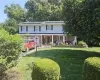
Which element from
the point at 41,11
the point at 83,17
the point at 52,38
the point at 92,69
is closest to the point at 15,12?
the point at 41,11

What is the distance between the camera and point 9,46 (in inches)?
501

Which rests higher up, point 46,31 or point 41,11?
point 41,11

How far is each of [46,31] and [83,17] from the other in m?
25.9

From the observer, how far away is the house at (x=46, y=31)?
4712 centimetres

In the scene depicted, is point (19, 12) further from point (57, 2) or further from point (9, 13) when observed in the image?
point (57, 2)

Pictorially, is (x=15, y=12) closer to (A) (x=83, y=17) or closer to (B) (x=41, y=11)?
(B) (x=41, y=11)

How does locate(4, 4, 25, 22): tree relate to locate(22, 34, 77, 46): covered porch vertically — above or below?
above

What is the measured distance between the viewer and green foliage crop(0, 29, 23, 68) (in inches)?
496

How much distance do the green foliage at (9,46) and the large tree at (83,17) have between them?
33.2ft

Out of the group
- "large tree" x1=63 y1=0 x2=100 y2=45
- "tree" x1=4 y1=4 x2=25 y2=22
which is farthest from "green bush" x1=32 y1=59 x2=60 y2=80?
"tree" x1=4 y1=4 x2=25 y2=22

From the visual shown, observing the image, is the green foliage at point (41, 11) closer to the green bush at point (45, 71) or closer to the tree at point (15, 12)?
the tree at point (15, 12)

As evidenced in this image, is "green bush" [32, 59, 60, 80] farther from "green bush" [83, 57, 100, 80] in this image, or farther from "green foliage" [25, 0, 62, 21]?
"green foliage" [25, 0, 62, 21]

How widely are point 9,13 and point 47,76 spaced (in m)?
58.8

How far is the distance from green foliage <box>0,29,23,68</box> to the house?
33.4 m
